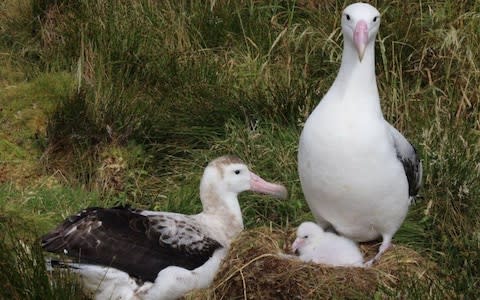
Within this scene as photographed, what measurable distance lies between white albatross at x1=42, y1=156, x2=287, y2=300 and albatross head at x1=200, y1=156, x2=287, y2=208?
0.66 feet

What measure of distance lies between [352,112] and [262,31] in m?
2.52

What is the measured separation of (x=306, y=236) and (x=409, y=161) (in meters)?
0.60

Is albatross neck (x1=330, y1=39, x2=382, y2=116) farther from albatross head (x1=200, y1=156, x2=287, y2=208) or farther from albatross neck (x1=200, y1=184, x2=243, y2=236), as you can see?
albatross neck (x1=200, y1=184, x2=243, y2=236)

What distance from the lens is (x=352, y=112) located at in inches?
187

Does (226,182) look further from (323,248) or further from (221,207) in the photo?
(323,248)

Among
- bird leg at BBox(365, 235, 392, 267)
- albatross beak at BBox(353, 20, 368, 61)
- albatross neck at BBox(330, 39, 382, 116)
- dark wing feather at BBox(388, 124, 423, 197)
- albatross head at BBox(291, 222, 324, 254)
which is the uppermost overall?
albatross beak at BBox(353, 20, 368, 61)

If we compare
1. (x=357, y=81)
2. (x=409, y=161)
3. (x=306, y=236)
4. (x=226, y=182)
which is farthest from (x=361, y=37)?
(x=226, y=182)

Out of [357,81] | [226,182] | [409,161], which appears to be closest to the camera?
[357,81]

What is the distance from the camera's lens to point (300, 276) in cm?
474

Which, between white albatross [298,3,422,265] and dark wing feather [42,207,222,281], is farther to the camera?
dark wing feather [42,207,222,281]

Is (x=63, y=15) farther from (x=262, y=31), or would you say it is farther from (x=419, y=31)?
(x=419, y=31)

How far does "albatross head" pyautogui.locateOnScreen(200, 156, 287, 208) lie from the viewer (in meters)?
5.39

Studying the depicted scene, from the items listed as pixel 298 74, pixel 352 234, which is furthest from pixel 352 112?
pixel 298 74

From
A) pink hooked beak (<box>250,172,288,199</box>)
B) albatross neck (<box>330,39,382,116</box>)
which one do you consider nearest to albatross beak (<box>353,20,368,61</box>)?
albatross neck (<box>330,39,382,116</box>)
